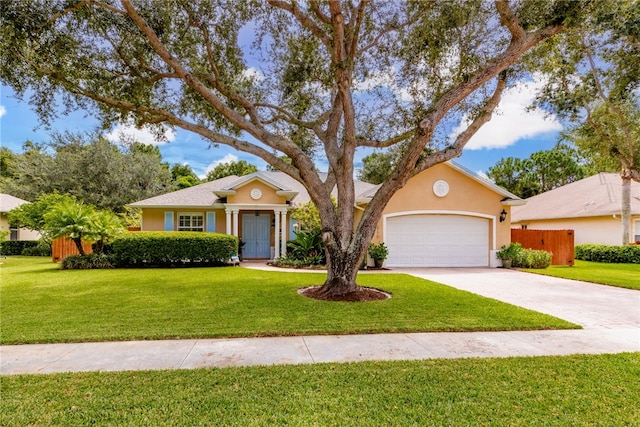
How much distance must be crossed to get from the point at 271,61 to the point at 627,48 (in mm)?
11390

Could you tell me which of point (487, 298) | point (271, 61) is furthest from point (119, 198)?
point (487, 298)

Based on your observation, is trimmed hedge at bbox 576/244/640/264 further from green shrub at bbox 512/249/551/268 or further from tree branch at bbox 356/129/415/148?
tree branch at bbox 356/129/415/148

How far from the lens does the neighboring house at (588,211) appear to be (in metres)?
19.9

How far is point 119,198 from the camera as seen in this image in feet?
81.5

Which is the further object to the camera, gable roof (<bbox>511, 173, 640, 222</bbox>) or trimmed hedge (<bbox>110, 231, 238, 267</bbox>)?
gable roof (<bbox>511, 173, 640, 222</bbox>)

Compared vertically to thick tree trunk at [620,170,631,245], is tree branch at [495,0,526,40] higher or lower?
higher

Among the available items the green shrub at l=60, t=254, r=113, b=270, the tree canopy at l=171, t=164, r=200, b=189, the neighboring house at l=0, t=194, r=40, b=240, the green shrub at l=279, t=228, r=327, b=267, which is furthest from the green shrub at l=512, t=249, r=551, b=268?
the tree canopy at l=171, t=164, r=200, b=189

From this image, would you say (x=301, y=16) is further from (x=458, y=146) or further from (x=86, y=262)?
(x=86, y=262)

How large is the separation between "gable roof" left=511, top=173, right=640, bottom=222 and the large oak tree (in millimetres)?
14932

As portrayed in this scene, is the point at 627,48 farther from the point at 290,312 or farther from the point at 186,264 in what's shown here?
the point at 186,264

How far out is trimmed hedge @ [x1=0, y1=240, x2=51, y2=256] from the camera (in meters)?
20.8

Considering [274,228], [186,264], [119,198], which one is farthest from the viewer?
[119,198]

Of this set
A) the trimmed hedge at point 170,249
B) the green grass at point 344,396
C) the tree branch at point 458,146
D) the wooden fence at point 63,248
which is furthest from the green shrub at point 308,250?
the green grass at point 344,396

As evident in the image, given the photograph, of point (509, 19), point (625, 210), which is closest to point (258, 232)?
point (509, 19)
